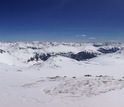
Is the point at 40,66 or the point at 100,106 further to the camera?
the point at 40,66

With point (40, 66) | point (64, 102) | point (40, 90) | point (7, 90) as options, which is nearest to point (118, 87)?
point (64, 102)

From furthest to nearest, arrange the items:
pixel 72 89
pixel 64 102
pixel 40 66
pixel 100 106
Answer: pixel 40 66
pixel 72 89
pixel 64 102
pixel 100 106

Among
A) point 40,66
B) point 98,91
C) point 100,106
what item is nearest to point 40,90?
point 98,91

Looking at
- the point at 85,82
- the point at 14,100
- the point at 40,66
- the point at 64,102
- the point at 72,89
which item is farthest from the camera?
the point at 40,66

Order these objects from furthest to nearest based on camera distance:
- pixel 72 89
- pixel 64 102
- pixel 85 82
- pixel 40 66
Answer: pixel 40 66, pixel 85 82, pixel 72 89, pixel 64 102

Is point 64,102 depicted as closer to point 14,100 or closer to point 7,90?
point 14,100

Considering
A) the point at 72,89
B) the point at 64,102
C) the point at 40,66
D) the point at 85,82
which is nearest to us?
the point at 64,102

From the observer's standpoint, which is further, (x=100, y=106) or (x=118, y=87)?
(x=118, y=87)

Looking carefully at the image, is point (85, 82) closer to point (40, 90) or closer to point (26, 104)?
point (40, 90)

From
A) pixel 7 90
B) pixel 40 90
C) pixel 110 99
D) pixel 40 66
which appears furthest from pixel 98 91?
pixel 40 66
